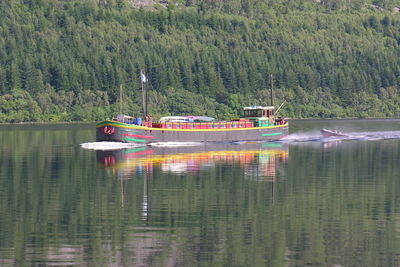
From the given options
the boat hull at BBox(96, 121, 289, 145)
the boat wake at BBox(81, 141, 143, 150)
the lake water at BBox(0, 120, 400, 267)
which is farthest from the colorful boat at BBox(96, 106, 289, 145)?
the lake water at BBox(0, 120, 400, 267)

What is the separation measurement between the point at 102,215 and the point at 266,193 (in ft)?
56.4

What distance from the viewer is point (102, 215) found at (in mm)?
65375

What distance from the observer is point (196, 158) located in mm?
119188

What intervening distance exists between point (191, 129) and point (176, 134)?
152 inches

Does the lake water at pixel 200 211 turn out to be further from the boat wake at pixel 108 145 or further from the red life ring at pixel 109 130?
the red life ring at pixel 109 130

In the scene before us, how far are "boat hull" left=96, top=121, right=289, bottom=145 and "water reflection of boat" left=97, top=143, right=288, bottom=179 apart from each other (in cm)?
593

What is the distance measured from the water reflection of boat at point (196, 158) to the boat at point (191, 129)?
6275 millimetres

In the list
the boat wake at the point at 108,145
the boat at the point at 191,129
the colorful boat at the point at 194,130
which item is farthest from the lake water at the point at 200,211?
the colorful boat at the point at 194,130

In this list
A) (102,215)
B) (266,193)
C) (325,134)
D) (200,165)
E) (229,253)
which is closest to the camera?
(229,253)

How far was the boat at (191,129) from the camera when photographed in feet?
493

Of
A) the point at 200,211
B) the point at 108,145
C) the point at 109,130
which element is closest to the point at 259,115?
the point at 109,130

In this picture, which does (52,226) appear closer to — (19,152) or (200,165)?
(200,165)

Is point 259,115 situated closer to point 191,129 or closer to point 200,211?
point 191,129

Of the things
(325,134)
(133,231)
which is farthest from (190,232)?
(325,134)
